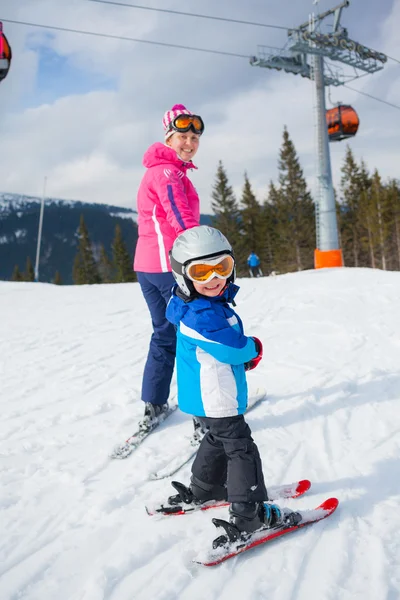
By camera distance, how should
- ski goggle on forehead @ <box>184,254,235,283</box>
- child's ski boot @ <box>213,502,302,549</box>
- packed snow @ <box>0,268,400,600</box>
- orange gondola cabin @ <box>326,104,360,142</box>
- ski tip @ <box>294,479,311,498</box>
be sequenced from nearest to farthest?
packed snow @ <box>0,268,400,600</box> → child's ski boot @ <box>213,502,302,549</box> → ski goggle on forehead @ <box>184,254,235,283</box> → ski tip @ <box>294,479,311,498</box> → orange gondola cabin @ <box>326,104,360,142</box>

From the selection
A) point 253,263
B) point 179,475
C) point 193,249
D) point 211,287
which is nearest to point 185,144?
point 193,249

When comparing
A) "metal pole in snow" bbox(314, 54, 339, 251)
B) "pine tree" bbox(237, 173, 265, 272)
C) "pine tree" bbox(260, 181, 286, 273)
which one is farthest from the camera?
"pine tree" bbox(237, 173, 265, 272)

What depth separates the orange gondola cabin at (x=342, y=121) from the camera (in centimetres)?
1703

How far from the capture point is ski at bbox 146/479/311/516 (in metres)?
2.19

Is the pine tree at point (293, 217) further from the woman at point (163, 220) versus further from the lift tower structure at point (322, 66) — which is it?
the woman at point (163, 220)

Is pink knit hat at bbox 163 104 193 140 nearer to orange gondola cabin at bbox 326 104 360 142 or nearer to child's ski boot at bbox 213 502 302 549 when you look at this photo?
child's ski boot at bbox 213 502 302 549

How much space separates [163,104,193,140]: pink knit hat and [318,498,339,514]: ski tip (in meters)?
2.54

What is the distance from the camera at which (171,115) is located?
297 cm

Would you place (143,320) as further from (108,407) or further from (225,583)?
(225,583)

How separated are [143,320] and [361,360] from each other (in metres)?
4.36

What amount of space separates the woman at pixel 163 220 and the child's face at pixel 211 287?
75 centimetres

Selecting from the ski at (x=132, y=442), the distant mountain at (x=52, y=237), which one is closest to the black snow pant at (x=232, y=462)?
the ski at (x=132, y=442)

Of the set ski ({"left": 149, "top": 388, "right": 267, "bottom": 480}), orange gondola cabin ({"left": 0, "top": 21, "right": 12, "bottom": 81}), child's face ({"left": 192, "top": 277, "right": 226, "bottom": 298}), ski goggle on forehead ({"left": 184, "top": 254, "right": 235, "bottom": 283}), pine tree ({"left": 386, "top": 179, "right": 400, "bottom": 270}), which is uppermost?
pine tree ({"left": 386, "top": 179, "right": 400, "bottom": 270})

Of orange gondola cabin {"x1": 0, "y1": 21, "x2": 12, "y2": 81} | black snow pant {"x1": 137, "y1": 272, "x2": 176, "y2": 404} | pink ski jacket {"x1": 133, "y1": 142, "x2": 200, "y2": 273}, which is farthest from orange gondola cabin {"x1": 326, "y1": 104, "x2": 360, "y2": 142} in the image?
black snow pant {"x1": 137, "y1": 272, "x2": 176, "y2": 404}
